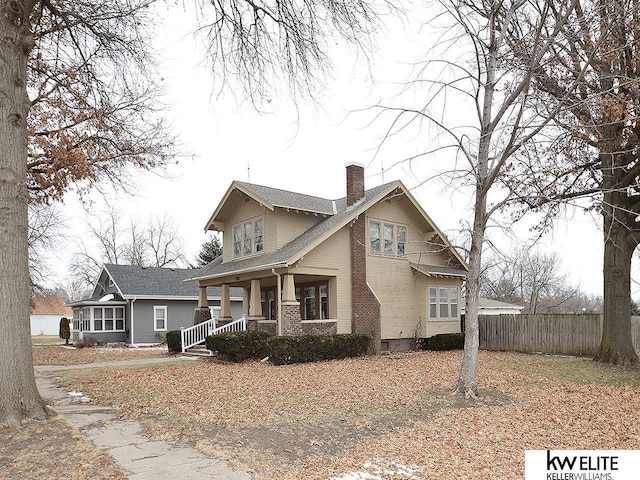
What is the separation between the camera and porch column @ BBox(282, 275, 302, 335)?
1703 cm

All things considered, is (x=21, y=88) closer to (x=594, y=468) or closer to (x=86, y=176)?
(x=86, y=176)

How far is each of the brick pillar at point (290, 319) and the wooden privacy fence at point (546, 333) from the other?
9661 mm

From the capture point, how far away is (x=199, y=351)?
2027cm

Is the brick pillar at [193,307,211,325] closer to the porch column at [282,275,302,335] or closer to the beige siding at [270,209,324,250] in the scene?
the beige siding at [270,209,324,250]

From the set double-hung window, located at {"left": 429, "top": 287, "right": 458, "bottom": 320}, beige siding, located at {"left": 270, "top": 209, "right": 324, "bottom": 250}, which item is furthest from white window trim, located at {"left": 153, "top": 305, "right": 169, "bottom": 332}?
double-hung window, located at {"left": 429, "top": 287, "right": 458, "bottom": 320}

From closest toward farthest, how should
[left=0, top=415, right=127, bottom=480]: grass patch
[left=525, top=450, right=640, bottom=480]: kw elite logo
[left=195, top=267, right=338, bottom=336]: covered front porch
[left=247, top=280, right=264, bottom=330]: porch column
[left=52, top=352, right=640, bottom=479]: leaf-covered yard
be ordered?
[left=525, top=450, right=640, bottom=480]: kw elite logo < [left=0, top=415, right=127, bottom=480]: grass patch < [left=52, top=352, right=640, bottom=479]: leaf-covered yard < [left=195, top=267, right=338, bottom=336]: covered front porch < [left=247, top=280, right=264, bottom=330]: porch column

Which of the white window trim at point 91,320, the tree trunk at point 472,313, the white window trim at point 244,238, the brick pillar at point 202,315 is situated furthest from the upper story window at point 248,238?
the white window trim at point 91,320

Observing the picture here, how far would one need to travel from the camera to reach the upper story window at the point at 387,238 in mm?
20328

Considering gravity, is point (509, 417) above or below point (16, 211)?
below

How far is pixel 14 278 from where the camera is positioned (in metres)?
7.74

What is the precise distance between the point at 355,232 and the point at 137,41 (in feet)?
36.1

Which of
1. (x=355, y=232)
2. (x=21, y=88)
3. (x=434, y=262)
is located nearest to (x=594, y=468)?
(x=21, y=88)

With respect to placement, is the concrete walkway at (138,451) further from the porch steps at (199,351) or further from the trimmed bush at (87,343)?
the trimmed bush at (87,343)

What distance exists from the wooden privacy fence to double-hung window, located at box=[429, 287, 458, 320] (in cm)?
139
